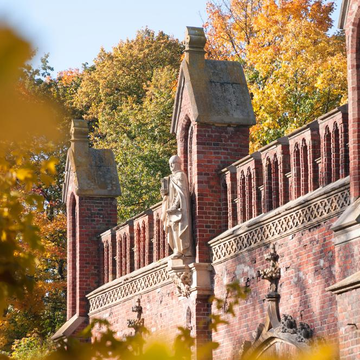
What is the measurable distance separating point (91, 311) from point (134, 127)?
49.3 feet

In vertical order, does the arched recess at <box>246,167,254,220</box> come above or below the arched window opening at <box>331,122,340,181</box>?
above

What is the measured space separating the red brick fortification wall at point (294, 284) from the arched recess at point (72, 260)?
7.51 m

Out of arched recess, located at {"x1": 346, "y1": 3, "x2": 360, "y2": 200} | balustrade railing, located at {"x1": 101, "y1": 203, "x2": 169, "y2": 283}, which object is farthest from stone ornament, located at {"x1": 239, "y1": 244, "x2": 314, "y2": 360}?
balustrade railing, located at {"x1": 101, "y1": 203, "x2": 169, "y2": 283}

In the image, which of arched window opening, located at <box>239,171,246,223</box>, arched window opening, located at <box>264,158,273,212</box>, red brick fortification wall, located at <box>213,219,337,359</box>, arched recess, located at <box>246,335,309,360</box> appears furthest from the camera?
arched window opening, located at <box>239,171,246,223</box>

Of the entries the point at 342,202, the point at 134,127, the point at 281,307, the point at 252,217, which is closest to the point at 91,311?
the point at 252,217

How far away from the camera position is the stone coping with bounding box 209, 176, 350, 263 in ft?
38.7

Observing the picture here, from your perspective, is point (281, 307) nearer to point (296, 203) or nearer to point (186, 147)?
point (296, 203)

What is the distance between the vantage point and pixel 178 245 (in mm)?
16203

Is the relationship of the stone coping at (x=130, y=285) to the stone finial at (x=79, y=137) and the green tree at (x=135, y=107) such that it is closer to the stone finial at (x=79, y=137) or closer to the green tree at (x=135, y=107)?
the stone finial at (x=79, y=137)

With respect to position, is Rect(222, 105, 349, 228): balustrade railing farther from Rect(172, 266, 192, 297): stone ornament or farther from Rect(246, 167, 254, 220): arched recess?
Rect(172, 266, 192, 297): stone ornament

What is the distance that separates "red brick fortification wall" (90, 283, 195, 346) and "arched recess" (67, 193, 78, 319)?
6.01 feet

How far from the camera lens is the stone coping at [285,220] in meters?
11.8

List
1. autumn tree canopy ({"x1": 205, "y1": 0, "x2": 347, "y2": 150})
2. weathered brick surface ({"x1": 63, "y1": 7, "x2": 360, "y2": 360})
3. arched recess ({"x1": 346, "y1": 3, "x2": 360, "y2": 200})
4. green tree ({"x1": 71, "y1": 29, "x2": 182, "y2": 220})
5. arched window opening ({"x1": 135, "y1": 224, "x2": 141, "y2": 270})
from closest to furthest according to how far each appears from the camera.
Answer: arched recess ({"x1": 346, "y1": 3, "x2": 360, "y2": 200}) < weathered brick surface ({"x1": 63, "y1": 7, "x2": 360, "y2": 360}) < arched window opening ({"x1": 135, "y1": 224, "x2": 141, "y2": 270}) < autumn tree canopy ({"x1": 205, "y1": 0, "x2": 347, "y2": 150}) < green tree ({"x1": 71, "y1": 29, "x2": 182, "y2": 220})

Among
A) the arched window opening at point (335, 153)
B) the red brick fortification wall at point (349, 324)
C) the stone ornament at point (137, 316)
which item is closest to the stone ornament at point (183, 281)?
the stone ornament at point (137, 316)
